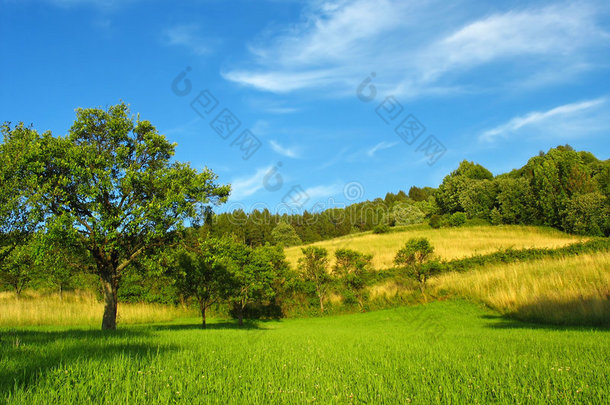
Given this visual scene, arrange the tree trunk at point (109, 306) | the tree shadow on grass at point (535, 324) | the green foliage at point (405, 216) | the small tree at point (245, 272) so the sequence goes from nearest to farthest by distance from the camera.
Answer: the tree shadow on grass at point (535, 324) < the tree trunk at point (109, 306) < the small tree at point (245, 272) < the green foliage at point (405, 216)

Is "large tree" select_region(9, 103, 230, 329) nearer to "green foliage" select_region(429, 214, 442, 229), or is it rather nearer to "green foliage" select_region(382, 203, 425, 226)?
"green foliage" select_region(429, 214, 442, 229)

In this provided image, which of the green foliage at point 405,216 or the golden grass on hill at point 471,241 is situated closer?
the golden grass on hill at point 471,241

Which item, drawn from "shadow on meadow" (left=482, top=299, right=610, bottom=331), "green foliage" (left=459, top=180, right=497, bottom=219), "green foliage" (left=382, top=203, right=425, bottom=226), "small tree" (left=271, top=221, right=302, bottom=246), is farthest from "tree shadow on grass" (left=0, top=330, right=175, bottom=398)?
"small tree" (left=271, top=221, right=302, bottom=246)

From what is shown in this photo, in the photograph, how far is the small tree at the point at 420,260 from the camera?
2922 cm

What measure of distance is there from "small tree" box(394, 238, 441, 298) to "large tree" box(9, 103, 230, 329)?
1766 centimetres

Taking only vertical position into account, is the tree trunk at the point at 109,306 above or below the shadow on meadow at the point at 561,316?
above

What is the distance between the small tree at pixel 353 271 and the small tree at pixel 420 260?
11.7 feet

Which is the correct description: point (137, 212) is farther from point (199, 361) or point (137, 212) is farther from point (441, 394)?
point (441, 394)

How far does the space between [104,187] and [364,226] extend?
10624 cm

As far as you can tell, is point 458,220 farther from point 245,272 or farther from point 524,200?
point 245,272

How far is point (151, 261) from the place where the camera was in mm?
16703

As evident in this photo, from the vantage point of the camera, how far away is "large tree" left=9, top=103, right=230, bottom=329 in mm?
15305

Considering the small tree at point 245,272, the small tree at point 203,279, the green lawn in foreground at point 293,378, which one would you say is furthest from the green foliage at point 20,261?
the small tree at point 245,272

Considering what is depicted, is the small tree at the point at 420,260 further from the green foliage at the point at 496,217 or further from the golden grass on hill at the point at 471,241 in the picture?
the green foliage at the point at 496,217
